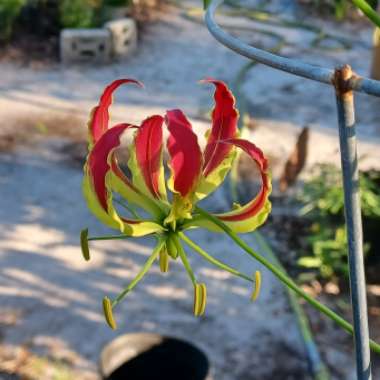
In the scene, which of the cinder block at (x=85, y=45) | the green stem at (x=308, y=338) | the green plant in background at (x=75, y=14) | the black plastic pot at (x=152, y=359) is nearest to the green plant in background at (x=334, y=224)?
the green stem at (x=308, y=338)

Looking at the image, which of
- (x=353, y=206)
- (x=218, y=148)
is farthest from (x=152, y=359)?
(x=353, y=206)

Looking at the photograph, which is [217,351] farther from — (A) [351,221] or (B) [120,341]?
(A) [351,221]

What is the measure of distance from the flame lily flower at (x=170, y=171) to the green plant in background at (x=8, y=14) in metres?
4.41

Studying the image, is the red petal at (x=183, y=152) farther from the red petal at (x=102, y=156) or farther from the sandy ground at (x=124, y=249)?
the sandy ground at (x=124, y=249)

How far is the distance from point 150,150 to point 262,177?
0.37 ft

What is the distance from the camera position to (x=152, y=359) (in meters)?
2.12

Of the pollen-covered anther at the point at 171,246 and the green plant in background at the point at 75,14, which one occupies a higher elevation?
the pollen-covered anther at the point at 171,246

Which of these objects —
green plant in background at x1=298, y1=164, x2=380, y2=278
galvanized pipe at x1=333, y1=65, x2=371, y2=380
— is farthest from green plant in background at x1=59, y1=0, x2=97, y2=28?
galvanized pipe at x1=333, y1=65, x2=371, y2=380

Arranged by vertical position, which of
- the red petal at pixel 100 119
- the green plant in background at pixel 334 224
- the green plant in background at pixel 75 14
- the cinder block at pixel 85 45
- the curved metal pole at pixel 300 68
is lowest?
the cinder block at pixel 85 45

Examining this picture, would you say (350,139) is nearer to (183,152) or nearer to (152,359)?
(183,152)

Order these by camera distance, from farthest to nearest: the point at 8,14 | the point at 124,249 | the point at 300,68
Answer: the point at 8,14, the point at 124,249, the point at 300,68

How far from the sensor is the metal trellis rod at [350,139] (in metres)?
0.61

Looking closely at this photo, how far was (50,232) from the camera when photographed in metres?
3.25

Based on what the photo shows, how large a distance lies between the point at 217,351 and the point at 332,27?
3753 millimetres
